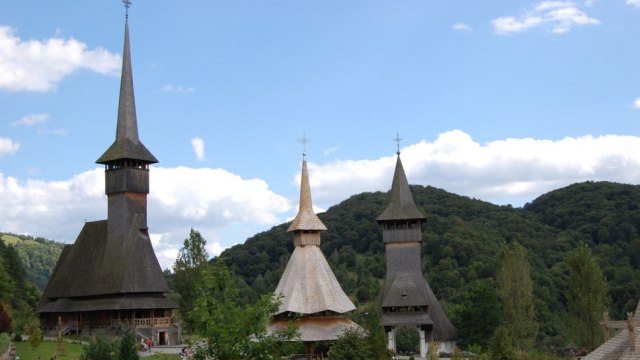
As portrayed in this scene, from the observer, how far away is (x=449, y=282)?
81.3 meters

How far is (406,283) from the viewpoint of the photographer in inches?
2354

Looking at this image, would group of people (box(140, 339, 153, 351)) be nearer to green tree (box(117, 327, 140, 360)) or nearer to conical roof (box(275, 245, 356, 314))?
conical roof (box(275, 245, 356, 314))

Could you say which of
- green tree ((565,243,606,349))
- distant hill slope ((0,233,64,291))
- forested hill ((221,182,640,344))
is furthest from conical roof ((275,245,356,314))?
distant hill slope ((0,233,64,291))

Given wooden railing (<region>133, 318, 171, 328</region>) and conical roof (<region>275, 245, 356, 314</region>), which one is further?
wooden railing (<region>133, 318, 171, 328</region>)

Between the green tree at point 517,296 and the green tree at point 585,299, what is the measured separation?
4.26 m

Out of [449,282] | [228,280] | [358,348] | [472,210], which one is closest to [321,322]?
[358,348]

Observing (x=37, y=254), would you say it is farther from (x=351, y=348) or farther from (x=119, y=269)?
(x=351, y=348)

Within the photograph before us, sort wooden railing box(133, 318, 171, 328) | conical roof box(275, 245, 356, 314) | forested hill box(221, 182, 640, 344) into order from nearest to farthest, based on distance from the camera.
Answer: conical roof box(275, 245, 356, 314)
wooden railing box(133, 318, 171, 328)
forested hill box(221, 182, 640, 344)

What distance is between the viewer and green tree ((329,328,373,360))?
116ft

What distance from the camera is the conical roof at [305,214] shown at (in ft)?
145

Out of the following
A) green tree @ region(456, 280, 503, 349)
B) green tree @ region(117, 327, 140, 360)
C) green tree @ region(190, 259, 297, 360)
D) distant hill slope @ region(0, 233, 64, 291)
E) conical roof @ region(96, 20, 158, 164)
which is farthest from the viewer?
distant hill slope @ region(0, 233, 64, 291)

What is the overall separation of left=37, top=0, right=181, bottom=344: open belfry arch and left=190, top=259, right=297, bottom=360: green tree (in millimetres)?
27641

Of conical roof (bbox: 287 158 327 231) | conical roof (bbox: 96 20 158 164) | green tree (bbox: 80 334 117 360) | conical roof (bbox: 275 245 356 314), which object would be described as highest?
conical roof (bbox: 96 20 158 164)

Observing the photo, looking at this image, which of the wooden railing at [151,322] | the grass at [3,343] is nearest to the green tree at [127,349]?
the grass at [3,343]
